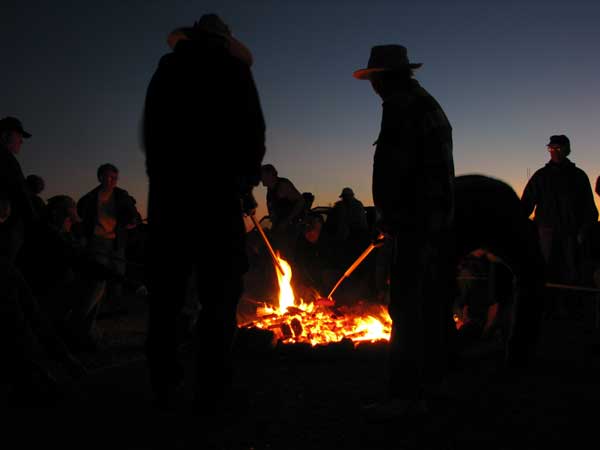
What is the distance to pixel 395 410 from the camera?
346 cm

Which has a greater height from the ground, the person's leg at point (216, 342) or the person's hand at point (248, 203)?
the person's hand at point (248, 203)

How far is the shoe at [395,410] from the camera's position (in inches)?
135

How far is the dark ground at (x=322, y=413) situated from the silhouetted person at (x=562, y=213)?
128 inches

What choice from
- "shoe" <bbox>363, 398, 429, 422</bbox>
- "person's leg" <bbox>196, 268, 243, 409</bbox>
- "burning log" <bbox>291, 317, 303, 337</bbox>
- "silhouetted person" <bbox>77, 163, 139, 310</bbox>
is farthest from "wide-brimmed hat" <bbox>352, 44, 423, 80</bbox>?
"silhouetted person" <bbox>77, 163, 139, 310</bbox>

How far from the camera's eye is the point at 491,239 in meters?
4.67

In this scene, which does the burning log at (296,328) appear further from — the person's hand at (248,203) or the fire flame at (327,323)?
the person's hand at (248,203)

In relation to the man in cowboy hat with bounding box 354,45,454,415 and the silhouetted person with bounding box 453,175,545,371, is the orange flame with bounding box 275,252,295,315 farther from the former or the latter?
the man in cowboy hat with bounding box 354,45,454,415

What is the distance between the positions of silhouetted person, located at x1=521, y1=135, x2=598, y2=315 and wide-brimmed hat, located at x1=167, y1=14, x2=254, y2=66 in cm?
606

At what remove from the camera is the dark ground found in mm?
3135

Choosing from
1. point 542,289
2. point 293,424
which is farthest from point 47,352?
point 542,289

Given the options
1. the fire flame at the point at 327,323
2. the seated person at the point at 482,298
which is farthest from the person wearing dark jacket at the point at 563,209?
the fire flame at the point at 327,323

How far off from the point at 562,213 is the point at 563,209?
0.20 feet

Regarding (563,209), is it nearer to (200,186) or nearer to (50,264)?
(200,186)

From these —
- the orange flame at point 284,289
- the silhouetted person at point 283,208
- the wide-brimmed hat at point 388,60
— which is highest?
the wide-brimmed hat at point 388,60
